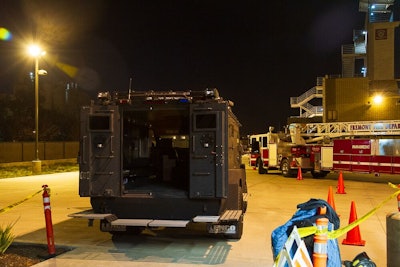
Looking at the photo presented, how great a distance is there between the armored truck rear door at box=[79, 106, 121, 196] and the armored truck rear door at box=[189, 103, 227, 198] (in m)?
1.36

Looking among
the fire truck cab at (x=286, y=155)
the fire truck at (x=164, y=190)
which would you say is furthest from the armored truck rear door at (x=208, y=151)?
the fire truck cab at (x=286, y=155)

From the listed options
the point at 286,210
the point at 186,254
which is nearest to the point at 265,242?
the point at 186,254

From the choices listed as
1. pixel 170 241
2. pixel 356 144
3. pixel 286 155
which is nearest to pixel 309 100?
pixel 286 155

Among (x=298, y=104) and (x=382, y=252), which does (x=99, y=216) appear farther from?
(x=298, y=104)

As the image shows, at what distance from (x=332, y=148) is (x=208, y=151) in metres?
18.6

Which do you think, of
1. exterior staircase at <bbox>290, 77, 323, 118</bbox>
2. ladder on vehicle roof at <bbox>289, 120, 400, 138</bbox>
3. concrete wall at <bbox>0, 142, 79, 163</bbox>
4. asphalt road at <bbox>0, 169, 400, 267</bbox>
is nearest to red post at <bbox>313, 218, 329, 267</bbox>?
asphalt road at <bbox>0, 169, 400, 267</bbox>

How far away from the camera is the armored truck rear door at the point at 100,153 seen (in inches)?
313

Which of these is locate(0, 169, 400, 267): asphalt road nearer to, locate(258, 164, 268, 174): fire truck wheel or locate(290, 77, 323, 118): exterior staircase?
locate(258, 164, 268, 174): fire truck wheel

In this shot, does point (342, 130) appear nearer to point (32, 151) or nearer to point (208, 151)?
point (208, 151)

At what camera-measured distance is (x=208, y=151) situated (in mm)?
7629

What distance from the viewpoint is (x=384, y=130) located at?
79.2ft

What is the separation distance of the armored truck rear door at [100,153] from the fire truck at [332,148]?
17624 mm

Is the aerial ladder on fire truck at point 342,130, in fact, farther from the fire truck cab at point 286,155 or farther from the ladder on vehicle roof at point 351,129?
the fire truck cab at point 286,155

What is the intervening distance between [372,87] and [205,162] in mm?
44590
